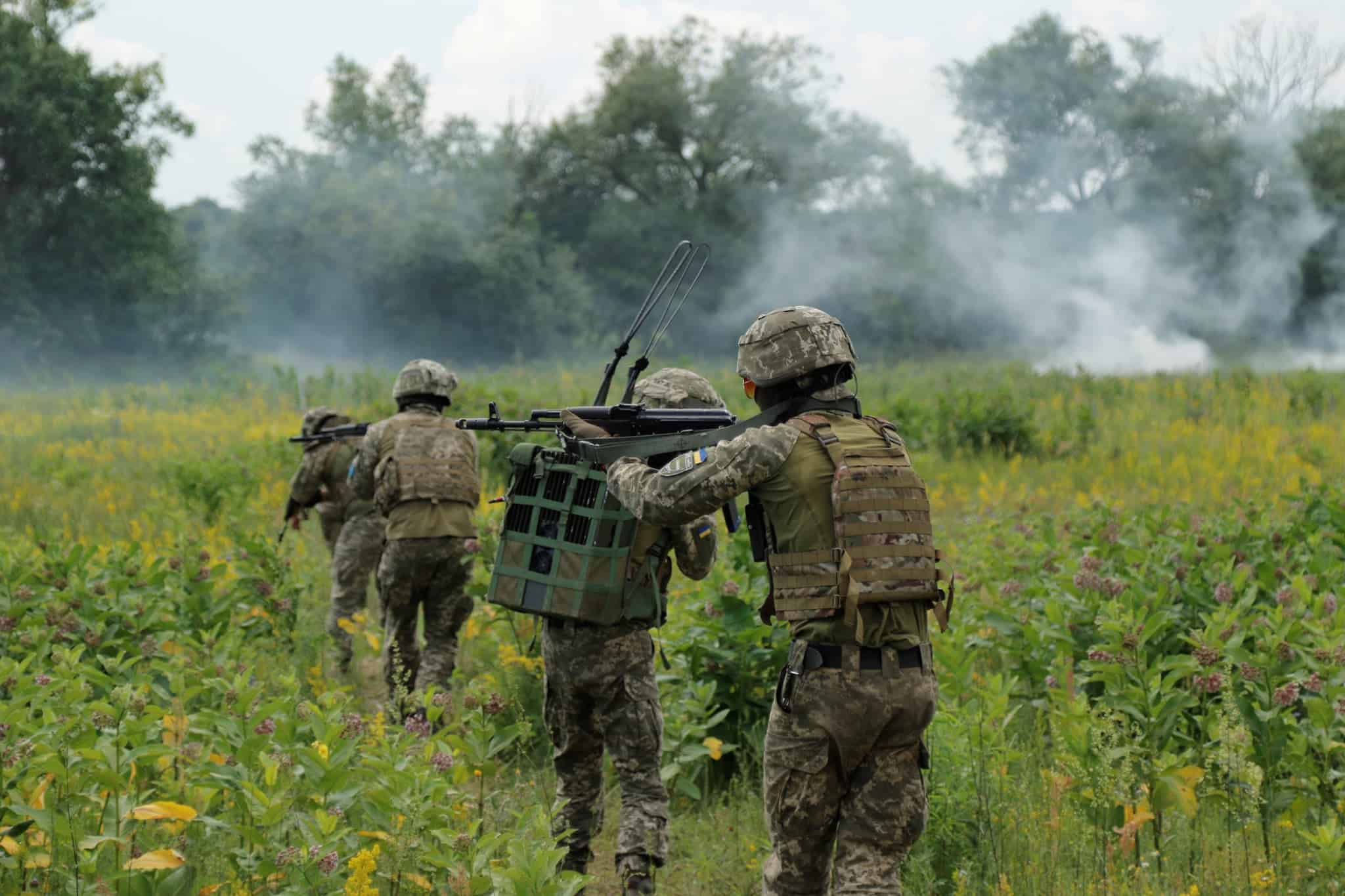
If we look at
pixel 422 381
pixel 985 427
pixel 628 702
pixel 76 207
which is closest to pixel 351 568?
pixel 422 381

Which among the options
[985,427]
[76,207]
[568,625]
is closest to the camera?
[568,625]

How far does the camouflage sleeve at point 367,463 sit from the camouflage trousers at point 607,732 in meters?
2.73

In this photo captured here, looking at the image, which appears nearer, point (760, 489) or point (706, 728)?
point (760, 489)

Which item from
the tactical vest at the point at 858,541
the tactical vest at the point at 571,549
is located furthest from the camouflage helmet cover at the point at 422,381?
the tactical vest at the point at 858,541

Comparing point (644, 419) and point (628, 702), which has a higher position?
point (644, 419)

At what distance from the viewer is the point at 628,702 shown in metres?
5.02

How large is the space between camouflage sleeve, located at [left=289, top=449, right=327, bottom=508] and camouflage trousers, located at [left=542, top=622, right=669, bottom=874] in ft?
15.3

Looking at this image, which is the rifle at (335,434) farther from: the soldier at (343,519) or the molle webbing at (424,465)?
the molle webbing at (424,465)

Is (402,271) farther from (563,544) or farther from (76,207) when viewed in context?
(563,544)

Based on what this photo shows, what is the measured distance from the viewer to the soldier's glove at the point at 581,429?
4.44m

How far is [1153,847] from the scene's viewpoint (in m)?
4.63

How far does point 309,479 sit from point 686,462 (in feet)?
19.6

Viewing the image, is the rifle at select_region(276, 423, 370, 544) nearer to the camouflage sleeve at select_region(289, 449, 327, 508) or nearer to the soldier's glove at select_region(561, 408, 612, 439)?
the camouflage sleeve at select_region(289, 449, 327, 508)

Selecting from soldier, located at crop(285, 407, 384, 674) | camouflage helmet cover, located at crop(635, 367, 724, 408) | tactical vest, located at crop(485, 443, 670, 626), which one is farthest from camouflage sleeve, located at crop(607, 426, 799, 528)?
soldier, located at crop(285, 407, 384, 674)
